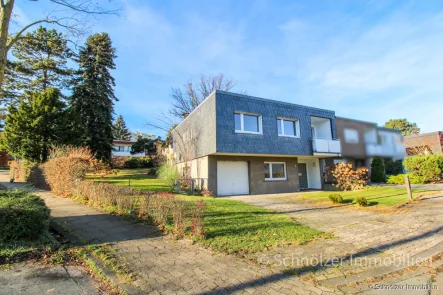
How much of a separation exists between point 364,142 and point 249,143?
39.4 feet

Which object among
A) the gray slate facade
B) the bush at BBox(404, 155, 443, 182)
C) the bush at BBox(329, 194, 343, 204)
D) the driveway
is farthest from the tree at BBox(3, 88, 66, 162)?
the bush at BBox(404, 155, 443, 182)

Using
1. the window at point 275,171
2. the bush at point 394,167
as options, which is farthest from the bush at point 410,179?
the window at point 275,171

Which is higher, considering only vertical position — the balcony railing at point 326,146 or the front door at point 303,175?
the balcony railing at point 326,146

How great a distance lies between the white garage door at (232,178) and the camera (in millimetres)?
14375

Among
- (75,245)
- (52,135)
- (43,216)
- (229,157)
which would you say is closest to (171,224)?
(75,245)

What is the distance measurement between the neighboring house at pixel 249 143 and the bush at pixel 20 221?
8849mm

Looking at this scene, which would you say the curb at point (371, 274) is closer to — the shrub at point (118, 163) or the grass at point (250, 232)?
the grass at point (250, 232)

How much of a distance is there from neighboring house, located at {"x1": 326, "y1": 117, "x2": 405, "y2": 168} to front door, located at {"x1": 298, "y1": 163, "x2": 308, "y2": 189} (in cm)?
227

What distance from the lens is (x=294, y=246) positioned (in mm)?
4855

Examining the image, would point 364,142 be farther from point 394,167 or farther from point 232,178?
point 232,178

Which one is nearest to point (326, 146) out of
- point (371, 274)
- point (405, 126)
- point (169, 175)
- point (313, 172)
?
point (313, 172)

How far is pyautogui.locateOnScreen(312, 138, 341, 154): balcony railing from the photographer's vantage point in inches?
648

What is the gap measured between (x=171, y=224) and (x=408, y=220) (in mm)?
6935

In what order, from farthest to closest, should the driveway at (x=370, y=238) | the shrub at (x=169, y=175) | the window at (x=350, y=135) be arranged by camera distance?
Result: 1. the window at (x=350, y=135)
2. the shrub at (x=169, y=175)
3. the driveway at (x=370, y=238)
